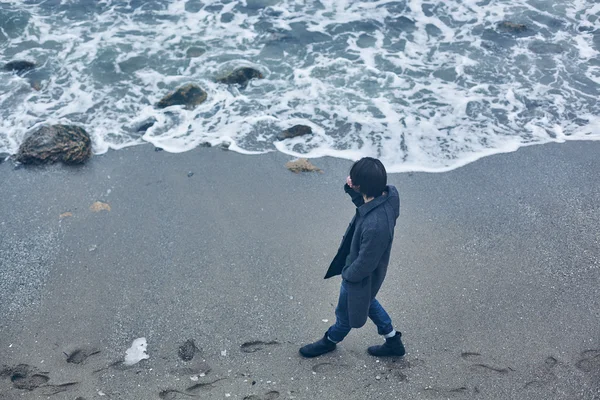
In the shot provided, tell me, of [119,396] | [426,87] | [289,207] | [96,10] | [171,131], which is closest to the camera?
[119,396]

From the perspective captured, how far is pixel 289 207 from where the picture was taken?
5773 millimetres

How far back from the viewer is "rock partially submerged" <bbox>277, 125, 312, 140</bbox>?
22.9 feet

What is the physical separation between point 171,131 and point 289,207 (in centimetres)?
244

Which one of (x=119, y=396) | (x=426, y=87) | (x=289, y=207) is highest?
(x=426, y=87)

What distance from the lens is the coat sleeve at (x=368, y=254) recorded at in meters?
3.21

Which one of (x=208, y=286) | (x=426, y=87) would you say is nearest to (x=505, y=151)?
(x=426, y=87)

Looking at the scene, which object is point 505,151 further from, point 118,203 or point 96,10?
point 96,10

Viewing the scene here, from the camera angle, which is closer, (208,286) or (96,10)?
(208,286)

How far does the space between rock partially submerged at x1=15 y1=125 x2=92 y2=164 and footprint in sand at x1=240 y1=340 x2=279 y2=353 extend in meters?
3.72

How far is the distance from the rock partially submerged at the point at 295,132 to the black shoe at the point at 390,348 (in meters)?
3.65

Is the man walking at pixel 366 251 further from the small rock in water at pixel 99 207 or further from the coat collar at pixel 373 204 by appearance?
the small rock in water at pixel 99 207

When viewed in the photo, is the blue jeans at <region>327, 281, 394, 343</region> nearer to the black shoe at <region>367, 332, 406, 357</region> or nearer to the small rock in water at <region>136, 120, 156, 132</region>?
the black shoe at <region>367, 332, 406, 357</region>

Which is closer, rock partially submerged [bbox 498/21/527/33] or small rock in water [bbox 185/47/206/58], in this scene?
small rock in water [bbox 185/47/206/58]

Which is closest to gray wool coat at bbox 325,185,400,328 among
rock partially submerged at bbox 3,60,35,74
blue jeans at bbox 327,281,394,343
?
blue jeans at bbox 327,281,394,343
